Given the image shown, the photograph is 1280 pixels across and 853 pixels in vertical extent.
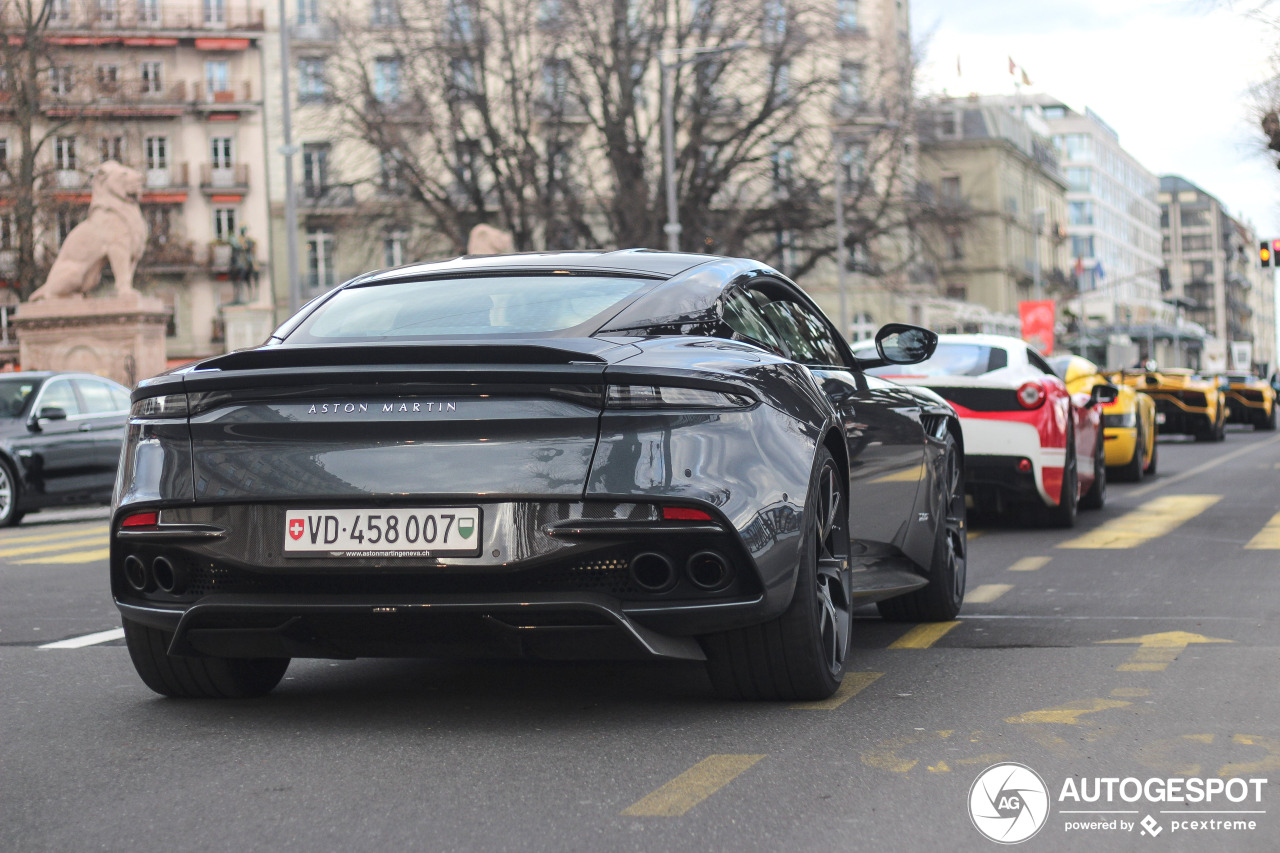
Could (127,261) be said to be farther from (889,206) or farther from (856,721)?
(856,721)

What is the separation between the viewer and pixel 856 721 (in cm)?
496

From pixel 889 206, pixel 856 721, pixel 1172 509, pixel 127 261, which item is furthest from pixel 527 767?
pixel 889 206

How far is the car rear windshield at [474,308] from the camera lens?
5148 mm

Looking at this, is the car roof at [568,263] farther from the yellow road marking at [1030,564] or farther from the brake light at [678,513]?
the yellow road marking at [1030,564]

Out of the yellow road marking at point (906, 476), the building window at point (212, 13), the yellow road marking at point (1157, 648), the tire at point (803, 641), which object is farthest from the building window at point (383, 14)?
the tire at point (803, 641)

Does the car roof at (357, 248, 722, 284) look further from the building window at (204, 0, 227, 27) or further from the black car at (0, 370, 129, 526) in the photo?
the building window at (204, 0, 227, 27)

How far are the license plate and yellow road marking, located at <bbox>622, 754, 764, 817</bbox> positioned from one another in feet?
2.64

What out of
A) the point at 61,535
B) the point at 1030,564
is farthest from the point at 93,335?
the point at 1030,564

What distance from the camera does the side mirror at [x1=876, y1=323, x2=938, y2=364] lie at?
690 centimetres

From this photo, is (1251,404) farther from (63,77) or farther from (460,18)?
(63,77)

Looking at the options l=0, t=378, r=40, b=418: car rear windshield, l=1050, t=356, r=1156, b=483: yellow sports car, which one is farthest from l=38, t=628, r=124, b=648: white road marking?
l=1050, t=356, r=1156, b=483: yellow sports car

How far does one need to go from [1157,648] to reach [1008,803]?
259cm

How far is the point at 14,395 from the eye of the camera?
17016 millimetres

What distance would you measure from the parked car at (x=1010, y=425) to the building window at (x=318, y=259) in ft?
183
